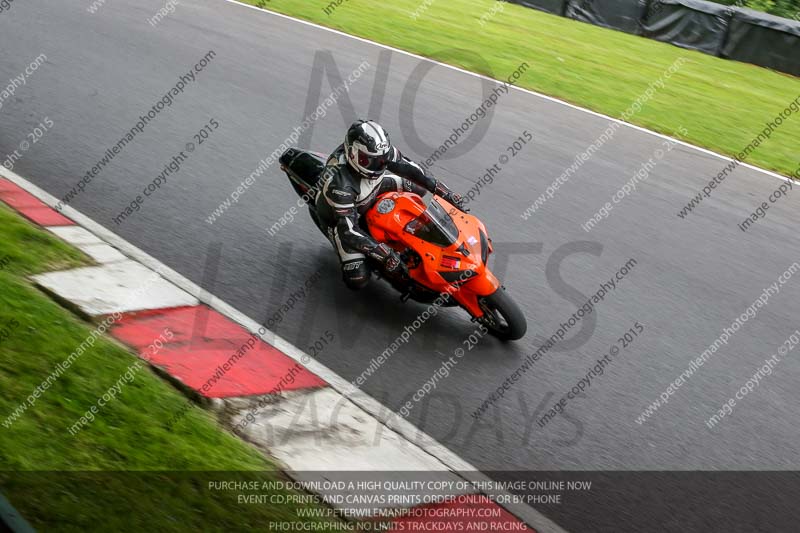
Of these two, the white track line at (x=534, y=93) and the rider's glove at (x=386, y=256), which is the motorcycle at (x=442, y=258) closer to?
the rider's glove at (x=386, y=256)

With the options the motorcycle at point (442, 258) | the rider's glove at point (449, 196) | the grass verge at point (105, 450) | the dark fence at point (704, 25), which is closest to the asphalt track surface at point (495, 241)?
the motorcycle at point (442, 258)

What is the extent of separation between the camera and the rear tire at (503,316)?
736 cm

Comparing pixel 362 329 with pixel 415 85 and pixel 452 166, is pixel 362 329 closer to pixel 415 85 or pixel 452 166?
pixel 452 166

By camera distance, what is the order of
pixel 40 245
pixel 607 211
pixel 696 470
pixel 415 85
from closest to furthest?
pixel 696 470
pixel 40 245
pixel 607 211
pixel 415 85

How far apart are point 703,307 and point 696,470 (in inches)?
114

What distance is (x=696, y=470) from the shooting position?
20.7ft

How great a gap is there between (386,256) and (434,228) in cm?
49

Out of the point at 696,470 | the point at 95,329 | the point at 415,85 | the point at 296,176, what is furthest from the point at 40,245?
the point at 415,85

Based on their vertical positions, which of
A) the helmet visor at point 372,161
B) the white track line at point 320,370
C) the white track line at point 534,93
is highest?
the helmet visor at point 372,161

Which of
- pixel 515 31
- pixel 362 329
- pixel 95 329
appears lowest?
pixel 515 31

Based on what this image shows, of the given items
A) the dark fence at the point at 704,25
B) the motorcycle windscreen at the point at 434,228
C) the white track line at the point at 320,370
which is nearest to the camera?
the white track line at the point at 320,370

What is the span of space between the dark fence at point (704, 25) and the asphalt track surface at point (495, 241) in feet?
31.2

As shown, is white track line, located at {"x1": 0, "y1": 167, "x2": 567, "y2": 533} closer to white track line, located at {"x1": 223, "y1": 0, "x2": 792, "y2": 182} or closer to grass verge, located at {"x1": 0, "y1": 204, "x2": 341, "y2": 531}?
grass verge, located at {"x1": 0, "y1": 204, "x2": 341, "y2": 531}

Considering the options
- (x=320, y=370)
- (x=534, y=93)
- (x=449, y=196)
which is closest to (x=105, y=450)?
(x=320, y=370)
